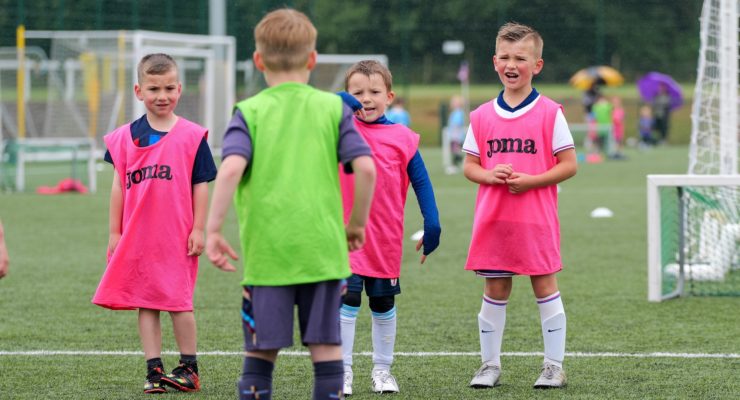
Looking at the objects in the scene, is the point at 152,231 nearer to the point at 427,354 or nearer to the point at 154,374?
the point at 154,374

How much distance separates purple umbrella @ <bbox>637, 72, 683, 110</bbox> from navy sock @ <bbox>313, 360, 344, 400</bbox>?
106 ft

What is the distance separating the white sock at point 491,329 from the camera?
4.98m

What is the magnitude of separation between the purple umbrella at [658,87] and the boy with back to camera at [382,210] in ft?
102

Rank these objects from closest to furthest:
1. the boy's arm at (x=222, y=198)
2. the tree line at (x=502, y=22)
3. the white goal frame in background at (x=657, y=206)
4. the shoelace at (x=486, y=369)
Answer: the boy's arm at (x=222, y=198) < the shoelace at (x=486, y=369) < the white goal frame in background at (x=657, y=206) < the tree line at (x=502, y=22)

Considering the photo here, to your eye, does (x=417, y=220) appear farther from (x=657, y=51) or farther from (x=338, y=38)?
(x=657, y=51)

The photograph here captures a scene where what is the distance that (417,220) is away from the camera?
12.9 meters

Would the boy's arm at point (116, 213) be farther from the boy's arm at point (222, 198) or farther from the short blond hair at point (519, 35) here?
the short blond hair at point (519, 35)

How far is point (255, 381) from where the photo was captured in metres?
3.60

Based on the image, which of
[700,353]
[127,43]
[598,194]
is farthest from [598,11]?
[700,353]

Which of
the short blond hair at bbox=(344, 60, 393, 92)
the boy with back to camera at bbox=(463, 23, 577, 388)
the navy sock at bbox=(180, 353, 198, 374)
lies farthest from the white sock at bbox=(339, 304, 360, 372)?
the short blond hair at bbox=(344, 60, 393, 92)

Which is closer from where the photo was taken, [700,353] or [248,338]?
[248,338]

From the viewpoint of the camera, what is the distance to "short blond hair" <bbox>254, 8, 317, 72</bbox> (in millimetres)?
3529

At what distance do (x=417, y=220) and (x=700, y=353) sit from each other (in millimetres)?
7402

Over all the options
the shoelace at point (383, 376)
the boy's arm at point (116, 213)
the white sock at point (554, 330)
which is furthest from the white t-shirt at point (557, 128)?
the boy's arm at point (116, 213)
